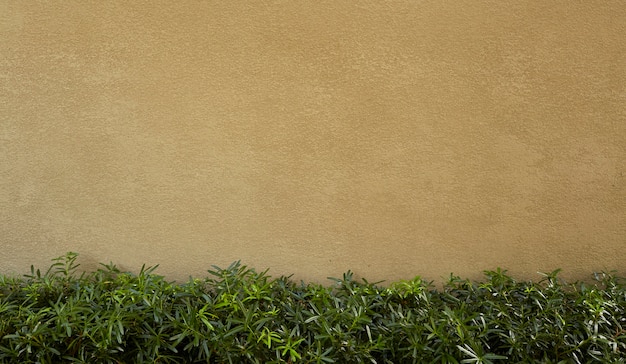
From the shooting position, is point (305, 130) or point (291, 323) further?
point (305, 130)

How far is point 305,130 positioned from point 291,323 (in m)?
1.03

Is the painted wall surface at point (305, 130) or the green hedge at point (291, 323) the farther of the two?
the painted wall surface at point (305, 130)

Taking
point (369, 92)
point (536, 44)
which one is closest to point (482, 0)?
point (536, 44)

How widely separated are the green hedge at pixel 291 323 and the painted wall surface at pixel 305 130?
0.31m

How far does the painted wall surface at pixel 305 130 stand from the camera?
2.97 m

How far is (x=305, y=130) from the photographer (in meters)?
3.02

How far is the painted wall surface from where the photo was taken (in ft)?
9.75

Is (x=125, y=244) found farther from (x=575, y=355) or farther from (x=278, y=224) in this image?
(x=575, y=355)

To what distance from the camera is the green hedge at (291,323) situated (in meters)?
2.32

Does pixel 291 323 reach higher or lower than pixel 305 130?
lower

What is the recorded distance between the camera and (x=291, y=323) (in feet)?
8.25

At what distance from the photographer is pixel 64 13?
9.71ft

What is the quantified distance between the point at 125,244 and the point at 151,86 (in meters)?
0.84

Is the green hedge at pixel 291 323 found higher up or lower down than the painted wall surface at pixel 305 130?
lower down
